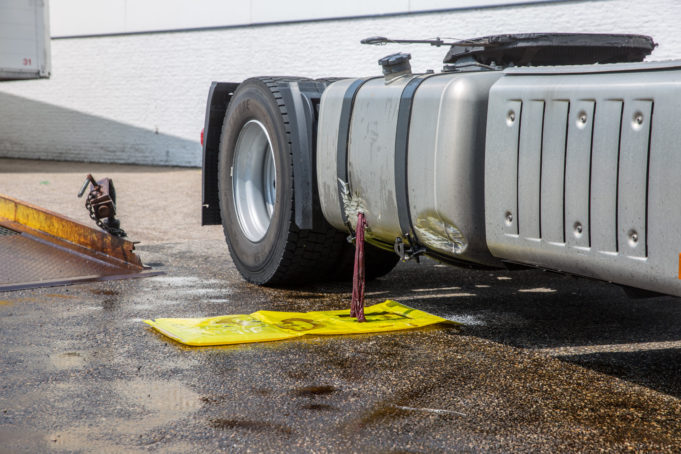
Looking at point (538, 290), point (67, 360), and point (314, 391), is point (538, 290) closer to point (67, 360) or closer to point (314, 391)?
point (314, 391)

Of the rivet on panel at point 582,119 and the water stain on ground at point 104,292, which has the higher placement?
the rivet on panel at point 582,119

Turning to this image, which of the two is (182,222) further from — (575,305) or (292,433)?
(292,433)

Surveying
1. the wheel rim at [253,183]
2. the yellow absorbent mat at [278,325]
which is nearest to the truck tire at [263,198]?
the wheel rim at [253,183]

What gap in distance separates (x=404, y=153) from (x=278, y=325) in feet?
3.46

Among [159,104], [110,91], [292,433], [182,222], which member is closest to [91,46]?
[110,91]

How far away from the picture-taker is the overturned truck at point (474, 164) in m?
2.76

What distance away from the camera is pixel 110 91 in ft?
67.2

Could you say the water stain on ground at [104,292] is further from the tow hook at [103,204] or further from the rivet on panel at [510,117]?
the rivet on panel at [510,117]

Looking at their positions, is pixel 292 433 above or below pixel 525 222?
below

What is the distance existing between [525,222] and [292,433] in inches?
49.0

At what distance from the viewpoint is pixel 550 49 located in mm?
4141

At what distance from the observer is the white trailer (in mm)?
15312

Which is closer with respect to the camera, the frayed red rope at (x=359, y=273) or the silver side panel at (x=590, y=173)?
the silver side panel at (x=590, y=173)

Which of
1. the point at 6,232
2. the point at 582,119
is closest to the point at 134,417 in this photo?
the point at 582,119
